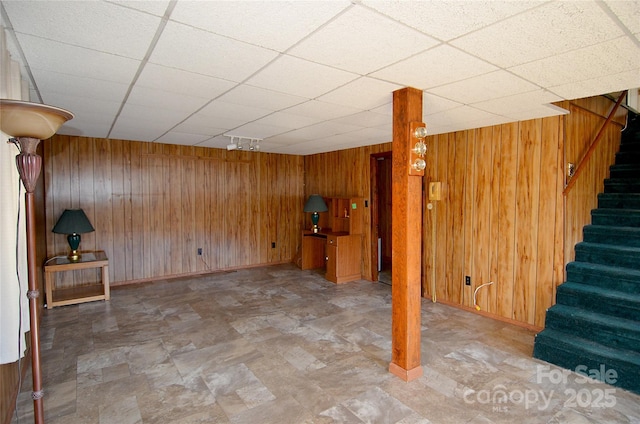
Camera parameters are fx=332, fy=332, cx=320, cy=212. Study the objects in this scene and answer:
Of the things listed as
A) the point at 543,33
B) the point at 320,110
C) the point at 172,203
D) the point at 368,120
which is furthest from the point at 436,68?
the point at 172,203

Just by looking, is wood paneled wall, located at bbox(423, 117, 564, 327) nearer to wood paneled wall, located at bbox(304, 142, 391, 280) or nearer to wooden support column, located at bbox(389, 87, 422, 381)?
wood paneled wall, located at bbox(304, 142, 391, 280)

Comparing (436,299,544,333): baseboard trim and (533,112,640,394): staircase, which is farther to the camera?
(436,299,544,333): baseboard trim

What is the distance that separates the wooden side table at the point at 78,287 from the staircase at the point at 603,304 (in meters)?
5.47

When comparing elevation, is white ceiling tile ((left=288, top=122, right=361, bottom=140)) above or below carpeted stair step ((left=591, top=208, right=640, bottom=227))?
above

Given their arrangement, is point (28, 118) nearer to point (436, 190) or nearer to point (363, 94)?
point (363, 94)

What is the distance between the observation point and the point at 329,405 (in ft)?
8.07

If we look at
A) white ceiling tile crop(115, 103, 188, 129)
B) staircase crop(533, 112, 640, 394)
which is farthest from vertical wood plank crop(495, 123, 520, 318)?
white ceiling tile crop(115, 103, 188, 129)

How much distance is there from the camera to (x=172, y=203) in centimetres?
609

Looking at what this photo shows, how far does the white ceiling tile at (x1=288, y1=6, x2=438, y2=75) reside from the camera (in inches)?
66.3

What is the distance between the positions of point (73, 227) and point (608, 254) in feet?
21.7

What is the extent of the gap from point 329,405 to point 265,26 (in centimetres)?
253

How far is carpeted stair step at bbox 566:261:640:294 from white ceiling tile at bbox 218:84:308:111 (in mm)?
3347

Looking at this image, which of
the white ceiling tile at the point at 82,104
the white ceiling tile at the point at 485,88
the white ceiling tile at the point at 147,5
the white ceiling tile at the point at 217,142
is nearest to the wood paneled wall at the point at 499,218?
the white ceiling tile at the point at 485,88

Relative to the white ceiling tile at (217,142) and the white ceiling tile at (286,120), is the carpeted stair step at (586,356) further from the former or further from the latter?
the white ceiling tile at (217,142)
